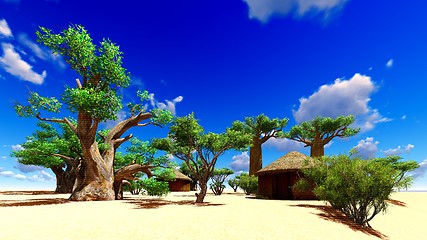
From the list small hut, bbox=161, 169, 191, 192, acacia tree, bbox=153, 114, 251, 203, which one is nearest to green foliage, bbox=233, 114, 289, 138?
small hut, bbox=161, 169, 191, 192

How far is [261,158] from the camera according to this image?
155ft

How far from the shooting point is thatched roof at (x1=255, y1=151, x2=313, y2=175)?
25450 millimetres

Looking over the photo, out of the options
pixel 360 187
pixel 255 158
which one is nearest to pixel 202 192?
pixel 360 187

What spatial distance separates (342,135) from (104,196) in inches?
1612

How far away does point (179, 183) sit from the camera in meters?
49.9

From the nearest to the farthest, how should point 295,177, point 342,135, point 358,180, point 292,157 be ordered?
point 358,180, point 295,177, point 292,157, point 342,135

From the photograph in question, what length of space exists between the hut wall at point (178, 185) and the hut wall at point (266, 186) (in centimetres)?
2363

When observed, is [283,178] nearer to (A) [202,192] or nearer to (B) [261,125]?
(A) [202,192]

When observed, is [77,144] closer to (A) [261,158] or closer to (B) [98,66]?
(B) [98,66]

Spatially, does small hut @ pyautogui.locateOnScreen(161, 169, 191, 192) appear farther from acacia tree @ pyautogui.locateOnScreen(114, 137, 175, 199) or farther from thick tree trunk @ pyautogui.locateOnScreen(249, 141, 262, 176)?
acacia tree @ pyautogui.locateOnScreen(114, 137, 175, 199)

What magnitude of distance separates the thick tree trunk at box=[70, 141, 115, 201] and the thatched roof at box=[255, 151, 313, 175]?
1605cm

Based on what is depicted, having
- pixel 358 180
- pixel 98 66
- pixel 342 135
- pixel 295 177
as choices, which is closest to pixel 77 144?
pixel 98 66

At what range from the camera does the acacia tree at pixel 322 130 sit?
4506cm

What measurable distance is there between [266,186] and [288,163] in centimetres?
403
